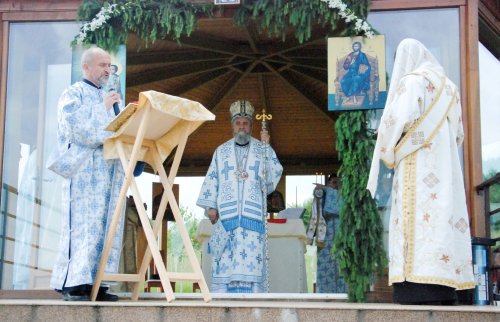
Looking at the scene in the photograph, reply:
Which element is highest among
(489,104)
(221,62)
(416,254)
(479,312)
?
(221,62)

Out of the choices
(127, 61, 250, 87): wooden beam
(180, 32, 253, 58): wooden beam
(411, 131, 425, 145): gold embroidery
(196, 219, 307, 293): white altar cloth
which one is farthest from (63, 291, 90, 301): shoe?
(127, 61, 250, 87): wooden beam

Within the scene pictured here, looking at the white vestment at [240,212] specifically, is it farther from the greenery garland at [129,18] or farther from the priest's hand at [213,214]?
the greenery garland at [129,18]

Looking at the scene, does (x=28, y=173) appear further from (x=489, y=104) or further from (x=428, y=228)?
(x=489, y=104)

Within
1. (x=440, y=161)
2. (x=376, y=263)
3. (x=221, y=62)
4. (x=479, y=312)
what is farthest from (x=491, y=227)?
(x=221, y=62)

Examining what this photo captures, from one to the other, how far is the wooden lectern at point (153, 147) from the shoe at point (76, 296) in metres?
0.07

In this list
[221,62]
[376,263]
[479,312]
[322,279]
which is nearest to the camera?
[479,312]

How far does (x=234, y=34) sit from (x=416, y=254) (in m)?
4.34

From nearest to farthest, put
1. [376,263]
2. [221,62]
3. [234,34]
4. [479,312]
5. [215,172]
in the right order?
[479,312]
[376,263]
[215,172]
[234,34]
[221,62]

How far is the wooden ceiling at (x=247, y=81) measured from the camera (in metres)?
9.86

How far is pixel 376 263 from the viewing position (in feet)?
22.7

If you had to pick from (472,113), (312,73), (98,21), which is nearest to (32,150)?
(98,21)

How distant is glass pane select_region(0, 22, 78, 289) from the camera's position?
23.9 ft

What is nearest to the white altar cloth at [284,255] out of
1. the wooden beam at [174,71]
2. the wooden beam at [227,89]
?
the wooden beam at [174,71]

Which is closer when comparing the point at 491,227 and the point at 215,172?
the point at 491,227
